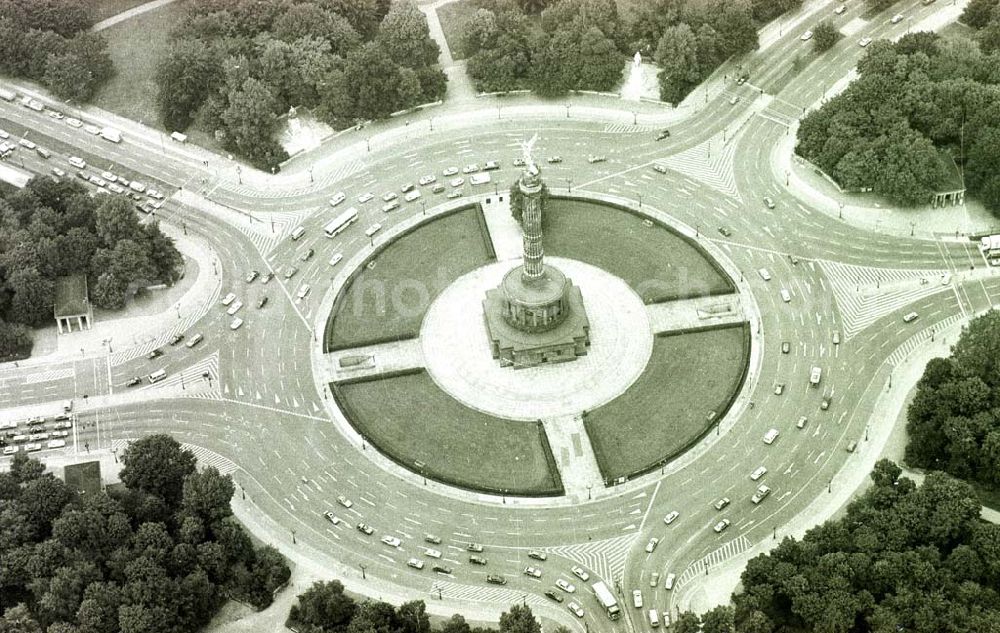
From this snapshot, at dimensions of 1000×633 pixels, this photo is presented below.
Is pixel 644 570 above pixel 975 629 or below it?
above

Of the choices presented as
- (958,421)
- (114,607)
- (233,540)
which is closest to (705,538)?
(958,421)

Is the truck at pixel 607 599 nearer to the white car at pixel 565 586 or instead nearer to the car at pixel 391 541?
the white car at pixel 565 586

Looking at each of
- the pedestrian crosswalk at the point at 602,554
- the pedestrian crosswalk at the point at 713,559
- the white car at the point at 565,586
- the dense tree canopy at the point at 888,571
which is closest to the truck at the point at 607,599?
the pedestrian crosswalk at the point at 602,554

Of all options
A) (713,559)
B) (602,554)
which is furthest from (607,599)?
(713,559)

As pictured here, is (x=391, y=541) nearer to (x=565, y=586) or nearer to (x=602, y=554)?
(x=565, y=586)

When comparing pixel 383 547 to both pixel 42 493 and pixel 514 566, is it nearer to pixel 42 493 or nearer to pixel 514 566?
pixel 514 566
